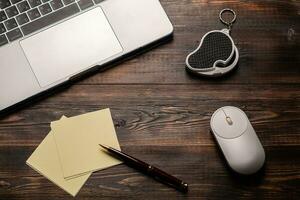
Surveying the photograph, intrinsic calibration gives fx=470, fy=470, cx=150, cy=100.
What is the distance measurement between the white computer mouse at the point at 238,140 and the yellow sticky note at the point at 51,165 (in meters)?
0.25

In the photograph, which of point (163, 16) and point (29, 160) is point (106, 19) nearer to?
point (163, 16)

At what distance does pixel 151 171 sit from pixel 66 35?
32 cm

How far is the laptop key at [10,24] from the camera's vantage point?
920 mm

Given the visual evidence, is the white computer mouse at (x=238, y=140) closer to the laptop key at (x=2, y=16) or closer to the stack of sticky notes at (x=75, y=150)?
the stack of sticky notes at (x=75, y=150)

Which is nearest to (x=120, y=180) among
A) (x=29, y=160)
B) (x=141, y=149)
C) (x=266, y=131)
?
(x=141, y=149)

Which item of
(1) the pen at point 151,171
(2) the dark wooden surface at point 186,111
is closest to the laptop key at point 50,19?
(2) the dark wooden surface at point 186,111

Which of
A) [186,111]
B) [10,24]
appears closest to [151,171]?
[186,111]

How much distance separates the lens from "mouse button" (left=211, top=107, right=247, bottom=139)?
825 mm

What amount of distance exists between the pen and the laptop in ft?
0.59

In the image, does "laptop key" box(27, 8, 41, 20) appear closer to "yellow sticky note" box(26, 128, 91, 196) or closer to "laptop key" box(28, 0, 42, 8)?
"laptop key" box(28, 0, 42, 8)

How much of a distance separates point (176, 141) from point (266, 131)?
17 centimetres

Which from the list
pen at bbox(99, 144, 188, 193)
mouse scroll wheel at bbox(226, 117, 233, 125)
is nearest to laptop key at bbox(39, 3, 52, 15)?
pen at bbox(99, 144, 188, 193)

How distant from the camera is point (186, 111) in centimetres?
89

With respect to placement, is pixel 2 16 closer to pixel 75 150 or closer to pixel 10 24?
pixel 10 24
